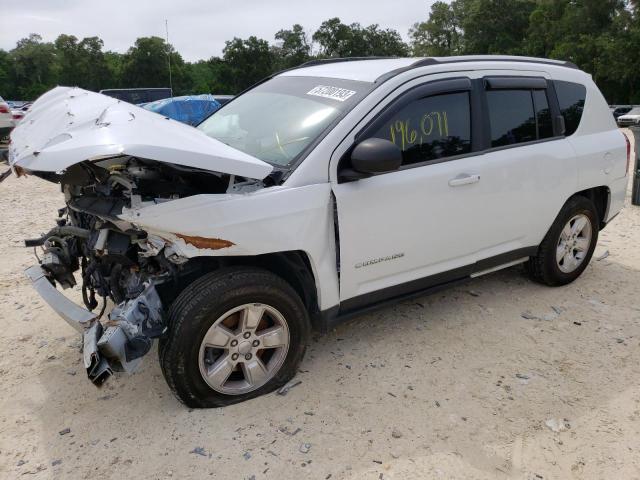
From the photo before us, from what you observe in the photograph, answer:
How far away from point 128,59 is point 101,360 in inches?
2483

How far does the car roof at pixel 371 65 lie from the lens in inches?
131

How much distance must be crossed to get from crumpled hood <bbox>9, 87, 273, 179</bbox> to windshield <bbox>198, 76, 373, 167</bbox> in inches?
17.1

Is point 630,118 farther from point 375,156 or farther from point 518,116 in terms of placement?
point 375,156

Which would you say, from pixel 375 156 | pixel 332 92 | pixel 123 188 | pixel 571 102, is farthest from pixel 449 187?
pixel 123 188

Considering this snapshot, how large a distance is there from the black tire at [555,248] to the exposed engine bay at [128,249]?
102 inches

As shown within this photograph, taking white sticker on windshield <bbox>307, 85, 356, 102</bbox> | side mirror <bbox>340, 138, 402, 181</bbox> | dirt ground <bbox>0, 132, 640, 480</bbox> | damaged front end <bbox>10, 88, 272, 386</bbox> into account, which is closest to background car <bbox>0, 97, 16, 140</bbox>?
dirt ground <bbox>0, 132, 640, 480</bbox>

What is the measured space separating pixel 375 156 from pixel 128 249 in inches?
57.2

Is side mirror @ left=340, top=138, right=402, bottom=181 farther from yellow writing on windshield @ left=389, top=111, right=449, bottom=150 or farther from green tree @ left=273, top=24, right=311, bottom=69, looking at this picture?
green tree @ left=273, top=24, right=311, bottom=69

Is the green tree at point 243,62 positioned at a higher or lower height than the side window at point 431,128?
higher

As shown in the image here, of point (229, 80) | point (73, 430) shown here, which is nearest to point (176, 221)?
point (73, 430)

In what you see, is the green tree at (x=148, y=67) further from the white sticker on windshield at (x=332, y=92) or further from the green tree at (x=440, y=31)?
the white sticker on windshield at (x=332, y=92)

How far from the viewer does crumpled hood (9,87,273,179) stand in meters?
2.34

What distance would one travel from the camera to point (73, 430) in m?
2.79

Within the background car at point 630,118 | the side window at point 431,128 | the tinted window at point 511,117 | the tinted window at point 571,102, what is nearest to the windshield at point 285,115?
the side window at point 431,128
